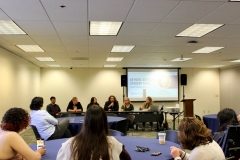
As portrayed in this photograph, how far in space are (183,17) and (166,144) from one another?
2199mm

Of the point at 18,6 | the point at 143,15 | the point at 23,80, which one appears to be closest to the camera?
the point at 18,6

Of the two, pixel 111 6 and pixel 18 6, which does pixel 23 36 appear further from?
pixel 111 6

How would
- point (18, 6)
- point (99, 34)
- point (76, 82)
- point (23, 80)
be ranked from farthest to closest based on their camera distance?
point (76, 82), point (23, 80), point (99, 34), point (18, 6)

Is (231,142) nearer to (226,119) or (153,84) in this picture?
(226,119)

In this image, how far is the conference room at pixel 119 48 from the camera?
3287mm

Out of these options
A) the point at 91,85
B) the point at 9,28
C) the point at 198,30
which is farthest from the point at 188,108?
the point at 9,28

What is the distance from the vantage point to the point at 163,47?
6.44 m

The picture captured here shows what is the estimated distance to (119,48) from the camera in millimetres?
6637

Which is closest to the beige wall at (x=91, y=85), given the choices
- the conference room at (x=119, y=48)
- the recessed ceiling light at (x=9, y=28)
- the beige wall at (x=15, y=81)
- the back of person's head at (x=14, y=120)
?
the conference room at (x=119, y=48)

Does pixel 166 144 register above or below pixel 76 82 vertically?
below

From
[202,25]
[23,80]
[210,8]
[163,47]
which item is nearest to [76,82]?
[23,80]

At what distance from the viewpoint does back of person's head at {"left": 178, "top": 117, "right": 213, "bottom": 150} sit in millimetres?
1846

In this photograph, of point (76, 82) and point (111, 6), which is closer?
point (111, 6)

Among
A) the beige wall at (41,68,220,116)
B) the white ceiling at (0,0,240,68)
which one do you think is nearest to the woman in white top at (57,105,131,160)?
the white ceiling at (0,0,240,68)
